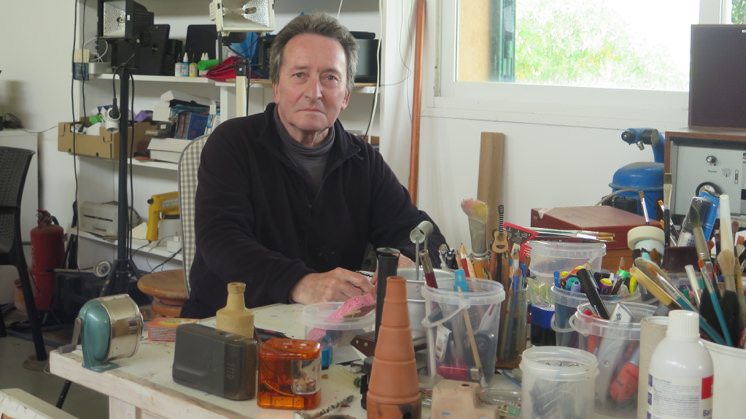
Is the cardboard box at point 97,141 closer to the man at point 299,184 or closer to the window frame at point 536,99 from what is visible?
the window frame at point 536,99

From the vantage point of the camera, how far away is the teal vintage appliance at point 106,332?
4.07 ft

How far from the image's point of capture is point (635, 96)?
8.98ft

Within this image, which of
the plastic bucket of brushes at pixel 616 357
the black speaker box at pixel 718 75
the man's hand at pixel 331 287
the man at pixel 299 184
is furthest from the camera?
the black speaker box at pixel 718 75

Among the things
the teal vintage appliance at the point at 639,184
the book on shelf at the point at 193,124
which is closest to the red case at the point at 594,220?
the teal vintage appliance at the point at 639,184

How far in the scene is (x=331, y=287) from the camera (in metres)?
1.61

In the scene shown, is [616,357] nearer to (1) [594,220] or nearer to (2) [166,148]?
(1) [594,220]

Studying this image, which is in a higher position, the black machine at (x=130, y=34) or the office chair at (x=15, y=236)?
the black machine at (x=130, y=34)

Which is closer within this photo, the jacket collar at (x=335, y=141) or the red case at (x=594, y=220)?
the red case at (x=594, y=220)

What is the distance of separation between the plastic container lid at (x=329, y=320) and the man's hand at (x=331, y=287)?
6.6 inches

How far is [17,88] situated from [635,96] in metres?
3.82

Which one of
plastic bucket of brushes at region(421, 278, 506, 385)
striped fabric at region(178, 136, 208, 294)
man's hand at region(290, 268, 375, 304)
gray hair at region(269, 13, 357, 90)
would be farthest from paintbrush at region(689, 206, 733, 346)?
striped fabric at region(178, 136, 208, 294)

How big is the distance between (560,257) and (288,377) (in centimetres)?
61

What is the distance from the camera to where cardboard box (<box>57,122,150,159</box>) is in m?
4.13

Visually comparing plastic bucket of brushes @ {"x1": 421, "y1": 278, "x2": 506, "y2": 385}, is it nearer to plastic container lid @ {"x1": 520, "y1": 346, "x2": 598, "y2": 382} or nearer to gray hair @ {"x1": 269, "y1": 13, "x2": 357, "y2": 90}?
plastic container lid @ {"x1": 520, "y1": 346, "x2": 598, "y2": 382}
